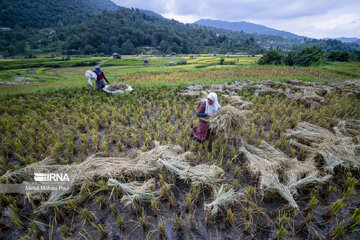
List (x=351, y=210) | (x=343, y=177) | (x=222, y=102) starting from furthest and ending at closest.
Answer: (x=222, y=102) → (x=343, y=177) → (x=351, y=210)

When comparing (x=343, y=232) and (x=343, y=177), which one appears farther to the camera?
(x=343, y=177)

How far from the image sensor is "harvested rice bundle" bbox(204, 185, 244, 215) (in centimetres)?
186

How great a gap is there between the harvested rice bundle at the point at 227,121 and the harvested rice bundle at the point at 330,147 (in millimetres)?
1288

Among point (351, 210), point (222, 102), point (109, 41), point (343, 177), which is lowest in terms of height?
point (351, 210)

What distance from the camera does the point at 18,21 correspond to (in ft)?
192

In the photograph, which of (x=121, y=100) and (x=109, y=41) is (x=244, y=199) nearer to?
(x=121, y=100)

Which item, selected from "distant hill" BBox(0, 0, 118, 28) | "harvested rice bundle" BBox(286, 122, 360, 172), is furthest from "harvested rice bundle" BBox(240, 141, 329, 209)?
"distant hill" BBox(0, 0, 118, 28)

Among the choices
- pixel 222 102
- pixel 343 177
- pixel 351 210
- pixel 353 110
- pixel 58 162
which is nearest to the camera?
pixel 351 210

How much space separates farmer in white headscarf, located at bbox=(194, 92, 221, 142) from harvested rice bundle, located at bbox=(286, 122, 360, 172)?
182 cm

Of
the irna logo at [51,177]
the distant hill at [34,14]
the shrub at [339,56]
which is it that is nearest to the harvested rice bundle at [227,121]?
the irna logo at [51,177]

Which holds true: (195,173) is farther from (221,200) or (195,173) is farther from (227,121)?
(227,121)

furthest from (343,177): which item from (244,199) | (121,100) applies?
(121,100)

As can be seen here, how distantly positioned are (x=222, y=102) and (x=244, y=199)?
13.6 ft

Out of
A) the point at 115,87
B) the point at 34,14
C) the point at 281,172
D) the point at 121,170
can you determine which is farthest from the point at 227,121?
the point at 34,14
